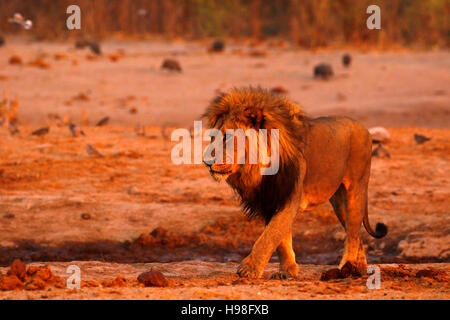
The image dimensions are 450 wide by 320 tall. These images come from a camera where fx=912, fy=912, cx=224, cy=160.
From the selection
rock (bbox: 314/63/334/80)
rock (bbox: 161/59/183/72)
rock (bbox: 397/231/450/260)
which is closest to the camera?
rock (bbox: 397/231/450/260)

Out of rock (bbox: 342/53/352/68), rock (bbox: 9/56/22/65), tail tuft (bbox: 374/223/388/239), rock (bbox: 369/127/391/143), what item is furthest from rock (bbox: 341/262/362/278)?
rock (bbox: 9/56/22/65)

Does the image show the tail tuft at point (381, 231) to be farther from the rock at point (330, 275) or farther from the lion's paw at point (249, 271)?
the lion's paw at point (249, 271)

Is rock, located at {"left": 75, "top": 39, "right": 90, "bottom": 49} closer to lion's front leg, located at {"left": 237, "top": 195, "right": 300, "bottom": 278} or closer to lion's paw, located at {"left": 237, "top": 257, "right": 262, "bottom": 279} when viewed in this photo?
lion's front leg, located at {"left": 237, "top": 195, "right": 300, "bottom": 278}

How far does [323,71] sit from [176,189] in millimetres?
5906

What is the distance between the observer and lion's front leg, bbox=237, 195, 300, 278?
16.5 feet

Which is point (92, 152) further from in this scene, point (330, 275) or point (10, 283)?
point (10, 283)

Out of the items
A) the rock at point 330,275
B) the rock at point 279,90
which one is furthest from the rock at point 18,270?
the rock at point 279,90

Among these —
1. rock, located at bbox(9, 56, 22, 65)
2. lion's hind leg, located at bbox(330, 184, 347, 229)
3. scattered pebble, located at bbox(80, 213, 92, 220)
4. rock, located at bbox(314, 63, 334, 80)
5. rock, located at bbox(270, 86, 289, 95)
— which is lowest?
scattered pebble, located at bbox(80, 213, 92, 220)

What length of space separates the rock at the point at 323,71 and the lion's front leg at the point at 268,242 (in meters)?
8.81

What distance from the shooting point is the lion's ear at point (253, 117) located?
4973 mm

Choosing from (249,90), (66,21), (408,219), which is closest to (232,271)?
(249,90)

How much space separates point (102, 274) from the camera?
557 centimetres

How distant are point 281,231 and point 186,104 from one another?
7.89 m

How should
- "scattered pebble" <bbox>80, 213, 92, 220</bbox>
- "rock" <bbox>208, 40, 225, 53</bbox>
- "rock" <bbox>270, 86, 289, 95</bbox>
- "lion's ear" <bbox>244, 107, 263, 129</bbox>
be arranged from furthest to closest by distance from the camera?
1. "rock" <bbox>208, 40, 225, 53</bbox>
2. "rock" <bbox>270, 86, 289, 95</bbox>
3. "scattered pebble" <bbox>80, 213, 92, 220</bbox>
4. "lion's ear" <bbox>244, 107, 263, 129</bbox>
